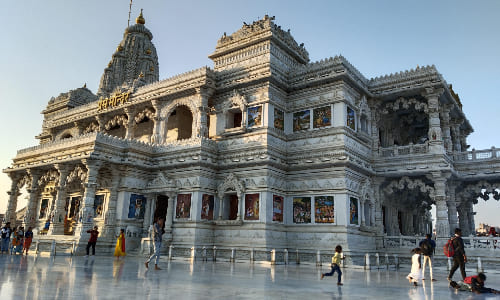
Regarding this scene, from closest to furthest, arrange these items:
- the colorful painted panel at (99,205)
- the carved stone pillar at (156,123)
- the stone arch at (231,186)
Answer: the stone arch at (231,186) < the colorful painted panel at (99,205) < the carved stone pillar at (156,123)

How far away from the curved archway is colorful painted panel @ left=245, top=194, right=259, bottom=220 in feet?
28.4

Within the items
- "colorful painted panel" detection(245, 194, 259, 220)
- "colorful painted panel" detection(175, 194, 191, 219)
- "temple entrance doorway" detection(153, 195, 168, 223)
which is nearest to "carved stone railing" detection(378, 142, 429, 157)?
"colorful painted panel" detection(245, 194, 259, 220)

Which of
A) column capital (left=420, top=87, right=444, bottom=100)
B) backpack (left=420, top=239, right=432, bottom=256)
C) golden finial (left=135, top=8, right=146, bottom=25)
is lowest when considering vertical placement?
backpack (left=420, top=239, right=432, bottom=256)

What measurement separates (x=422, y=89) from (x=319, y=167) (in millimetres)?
7940

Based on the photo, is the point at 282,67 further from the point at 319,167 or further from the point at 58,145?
the point at 58,145

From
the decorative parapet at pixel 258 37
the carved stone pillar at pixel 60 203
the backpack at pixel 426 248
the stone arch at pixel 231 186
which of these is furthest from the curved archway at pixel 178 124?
the backpack at pixel 426 248

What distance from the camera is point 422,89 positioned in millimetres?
23938

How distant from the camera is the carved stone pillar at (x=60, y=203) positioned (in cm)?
2333

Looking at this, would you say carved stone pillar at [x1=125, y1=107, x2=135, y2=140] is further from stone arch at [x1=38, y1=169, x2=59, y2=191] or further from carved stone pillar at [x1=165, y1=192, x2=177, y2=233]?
carved stone pillar at [x1=165, y1=192, x2=177, y2=233]

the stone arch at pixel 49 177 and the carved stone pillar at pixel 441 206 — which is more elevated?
the stone arch at pixel 49 177

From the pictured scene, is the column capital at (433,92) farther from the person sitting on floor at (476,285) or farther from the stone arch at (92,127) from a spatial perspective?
the stone arch at (92,127)

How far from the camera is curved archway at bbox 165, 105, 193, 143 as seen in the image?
29078 mm

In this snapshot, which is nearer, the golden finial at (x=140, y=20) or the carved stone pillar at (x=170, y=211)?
the carved stone pillar at (x=170, y=211)

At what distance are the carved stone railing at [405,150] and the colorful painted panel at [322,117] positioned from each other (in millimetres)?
4293
